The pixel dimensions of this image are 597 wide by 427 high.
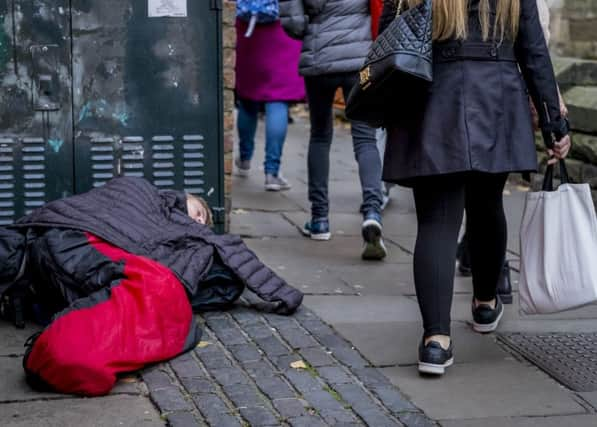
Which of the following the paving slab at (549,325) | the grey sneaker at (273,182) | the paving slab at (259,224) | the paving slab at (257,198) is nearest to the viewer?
the paving slab at (549,325)

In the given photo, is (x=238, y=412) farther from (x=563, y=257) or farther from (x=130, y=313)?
(x=563, y=257)

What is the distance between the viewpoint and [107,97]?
20.7 feet

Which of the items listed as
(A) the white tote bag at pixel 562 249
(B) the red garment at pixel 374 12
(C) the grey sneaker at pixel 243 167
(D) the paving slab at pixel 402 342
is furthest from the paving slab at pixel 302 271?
(C) the grey sneaker at pixel 243 167

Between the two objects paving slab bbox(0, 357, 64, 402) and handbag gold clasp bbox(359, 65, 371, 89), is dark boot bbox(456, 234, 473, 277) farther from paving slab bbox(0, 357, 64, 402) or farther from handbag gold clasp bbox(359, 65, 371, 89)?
paving slab bbox(0, 357, 64, 402)

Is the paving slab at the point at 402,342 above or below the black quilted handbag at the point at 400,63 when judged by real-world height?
below

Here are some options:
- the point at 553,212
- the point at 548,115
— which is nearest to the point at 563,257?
the point at 553,212

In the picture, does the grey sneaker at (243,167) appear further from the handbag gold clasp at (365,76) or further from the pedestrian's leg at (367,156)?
the handbag gold clasp at (365,76)

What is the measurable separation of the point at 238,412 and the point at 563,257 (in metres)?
1.36

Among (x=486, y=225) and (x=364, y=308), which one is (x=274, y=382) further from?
(x=364, y=308)

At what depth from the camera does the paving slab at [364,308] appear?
215 inches

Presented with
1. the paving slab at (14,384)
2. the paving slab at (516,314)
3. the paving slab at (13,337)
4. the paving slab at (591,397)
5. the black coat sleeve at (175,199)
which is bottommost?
the paving slab at (516,314)

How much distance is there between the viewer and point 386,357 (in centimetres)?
488

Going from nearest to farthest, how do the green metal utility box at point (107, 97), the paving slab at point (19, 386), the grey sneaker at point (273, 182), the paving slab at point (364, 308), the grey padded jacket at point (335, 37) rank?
the paving slab at point (19, 386) < the paving slab at point (364, 308) < the green metal utility box at point (107, 97) < the grey padded jacket at point (335, 37) < the grey sneaker at point (273, 182)

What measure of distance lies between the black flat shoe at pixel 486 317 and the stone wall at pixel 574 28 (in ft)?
14.2
